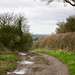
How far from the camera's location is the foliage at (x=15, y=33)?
89.5ft

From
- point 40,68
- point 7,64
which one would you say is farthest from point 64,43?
point 7,64

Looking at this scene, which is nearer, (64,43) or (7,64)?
(7,64)

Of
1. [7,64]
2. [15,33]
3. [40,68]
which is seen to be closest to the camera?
[40,68]

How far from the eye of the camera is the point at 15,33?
96.9ft

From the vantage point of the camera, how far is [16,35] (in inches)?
1113

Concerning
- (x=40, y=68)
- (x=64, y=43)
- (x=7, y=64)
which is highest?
(x=64, y=43)

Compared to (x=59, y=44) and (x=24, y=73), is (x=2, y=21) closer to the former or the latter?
(x=59, y=44)

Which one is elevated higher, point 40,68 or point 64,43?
point 64,43

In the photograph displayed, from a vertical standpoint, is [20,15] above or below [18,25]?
above

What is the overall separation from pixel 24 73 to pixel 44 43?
2361 cm

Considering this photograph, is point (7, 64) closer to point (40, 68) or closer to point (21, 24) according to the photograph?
point (40, 68)

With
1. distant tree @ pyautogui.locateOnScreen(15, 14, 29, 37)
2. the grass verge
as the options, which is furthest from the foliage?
the grass verge

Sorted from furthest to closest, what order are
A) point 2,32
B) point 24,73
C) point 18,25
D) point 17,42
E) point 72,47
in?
point 18,25
point 17,42
point 2,32
point 72,47
point 24,73

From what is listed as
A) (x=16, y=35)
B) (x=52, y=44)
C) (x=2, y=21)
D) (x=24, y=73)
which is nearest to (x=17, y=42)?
(x=16, y=35)
